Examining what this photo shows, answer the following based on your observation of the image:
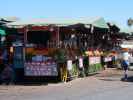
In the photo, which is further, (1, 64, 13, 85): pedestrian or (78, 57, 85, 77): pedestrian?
(78, 57, 85, 77): pedestrian

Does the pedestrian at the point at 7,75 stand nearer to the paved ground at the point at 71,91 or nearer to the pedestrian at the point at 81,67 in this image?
the paved ground at the point at 71,91

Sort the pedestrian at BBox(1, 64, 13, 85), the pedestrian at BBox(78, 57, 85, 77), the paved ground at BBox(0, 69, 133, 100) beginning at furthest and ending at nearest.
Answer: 1. the pedestrian at BBox(78, 57, 85, 77)
2. the pedestrian at BBox(1, 64, 13, 85)
3. the paved ground at BBox(0, 69, 133, 100)

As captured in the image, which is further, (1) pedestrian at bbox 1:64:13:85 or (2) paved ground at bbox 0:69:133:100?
(1) pedestrian at bbox 1:64:13:85

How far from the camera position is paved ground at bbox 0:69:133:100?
14.6 m


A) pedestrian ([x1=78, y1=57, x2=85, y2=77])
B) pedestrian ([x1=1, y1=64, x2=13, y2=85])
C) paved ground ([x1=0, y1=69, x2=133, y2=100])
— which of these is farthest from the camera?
pedestrian ([x1=78, y1=57, x2=85, y2=77])

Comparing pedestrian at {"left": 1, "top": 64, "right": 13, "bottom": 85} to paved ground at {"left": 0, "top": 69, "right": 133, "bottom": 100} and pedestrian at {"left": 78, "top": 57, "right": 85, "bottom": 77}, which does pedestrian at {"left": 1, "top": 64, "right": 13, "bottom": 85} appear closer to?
paved ground at {"left": 0, "top": 69, "right": 133, "bottom": 100}

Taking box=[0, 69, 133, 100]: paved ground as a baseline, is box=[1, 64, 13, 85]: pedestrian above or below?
above

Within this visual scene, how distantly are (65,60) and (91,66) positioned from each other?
4.01 metres

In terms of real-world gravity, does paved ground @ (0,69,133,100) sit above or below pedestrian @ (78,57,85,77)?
below

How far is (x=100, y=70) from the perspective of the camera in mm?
26297

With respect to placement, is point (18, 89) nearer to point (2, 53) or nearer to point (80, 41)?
point (2, 53)

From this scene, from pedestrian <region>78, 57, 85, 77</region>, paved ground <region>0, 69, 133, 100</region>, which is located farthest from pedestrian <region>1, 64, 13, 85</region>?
pedestrian <region>78, 57, 85, 77</region>

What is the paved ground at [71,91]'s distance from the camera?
47.9 ft

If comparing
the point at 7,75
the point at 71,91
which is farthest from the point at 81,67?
the point at 71,91
